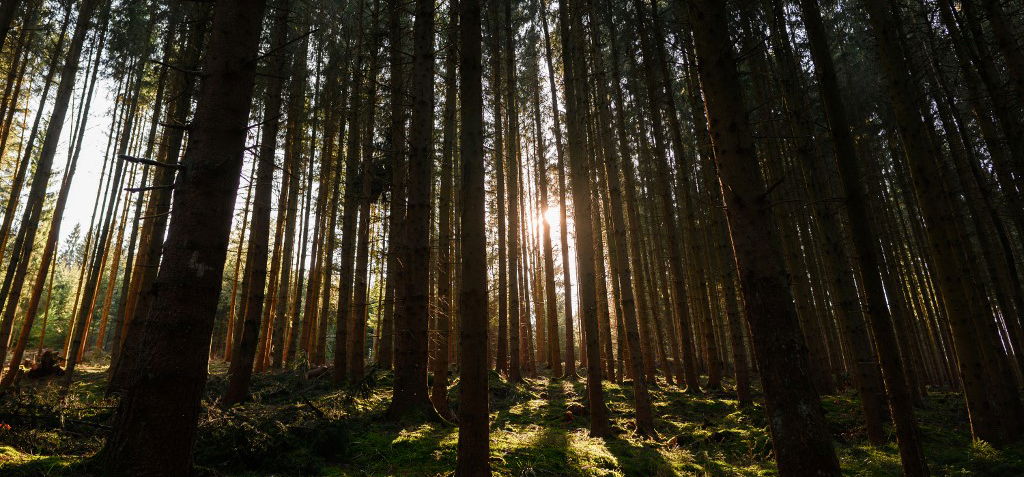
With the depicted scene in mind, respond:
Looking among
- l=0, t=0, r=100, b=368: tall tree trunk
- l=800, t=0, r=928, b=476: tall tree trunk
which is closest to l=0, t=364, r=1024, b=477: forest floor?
l=800, t=0, r=928, b=476: tall tree trunk

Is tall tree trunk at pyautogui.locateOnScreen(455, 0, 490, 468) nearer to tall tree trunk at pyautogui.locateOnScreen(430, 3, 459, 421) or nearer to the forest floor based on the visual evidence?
tall tree trunk at pyautogui.locateOnScreen(430, 3, 459, 421)

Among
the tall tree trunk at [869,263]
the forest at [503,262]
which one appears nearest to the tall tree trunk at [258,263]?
the forest at [503,262]

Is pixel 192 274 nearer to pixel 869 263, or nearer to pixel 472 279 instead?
pixel 472 279

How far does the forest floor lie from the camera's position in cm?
404

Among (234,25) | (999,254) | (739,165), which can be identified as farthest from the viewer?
(999,254)

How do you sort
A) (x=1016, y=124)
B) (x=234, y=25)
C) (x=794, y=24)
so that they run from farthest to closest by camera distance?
(x=794, y=24), (x=1016, y=124), (x=234, y=25)

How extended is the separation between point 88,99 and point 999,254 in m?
28.6

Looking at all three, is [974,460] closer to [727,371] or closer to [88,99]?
[727,371]

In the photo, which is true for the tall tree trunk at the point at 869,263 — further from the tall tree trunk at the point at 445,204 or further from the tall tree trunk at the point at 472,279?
the tall tree trunk at the point at 445,204

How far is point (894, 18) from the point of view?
7.79 meters

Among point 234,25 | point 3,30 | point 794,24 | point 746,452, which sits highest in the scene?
point 794,24

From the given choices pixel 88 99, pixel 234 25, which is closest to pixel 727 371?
pixel 234 25

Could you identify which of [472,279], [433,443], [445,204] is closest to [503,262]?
[445,204]

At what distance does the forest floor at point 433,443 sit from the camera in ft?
13.2
